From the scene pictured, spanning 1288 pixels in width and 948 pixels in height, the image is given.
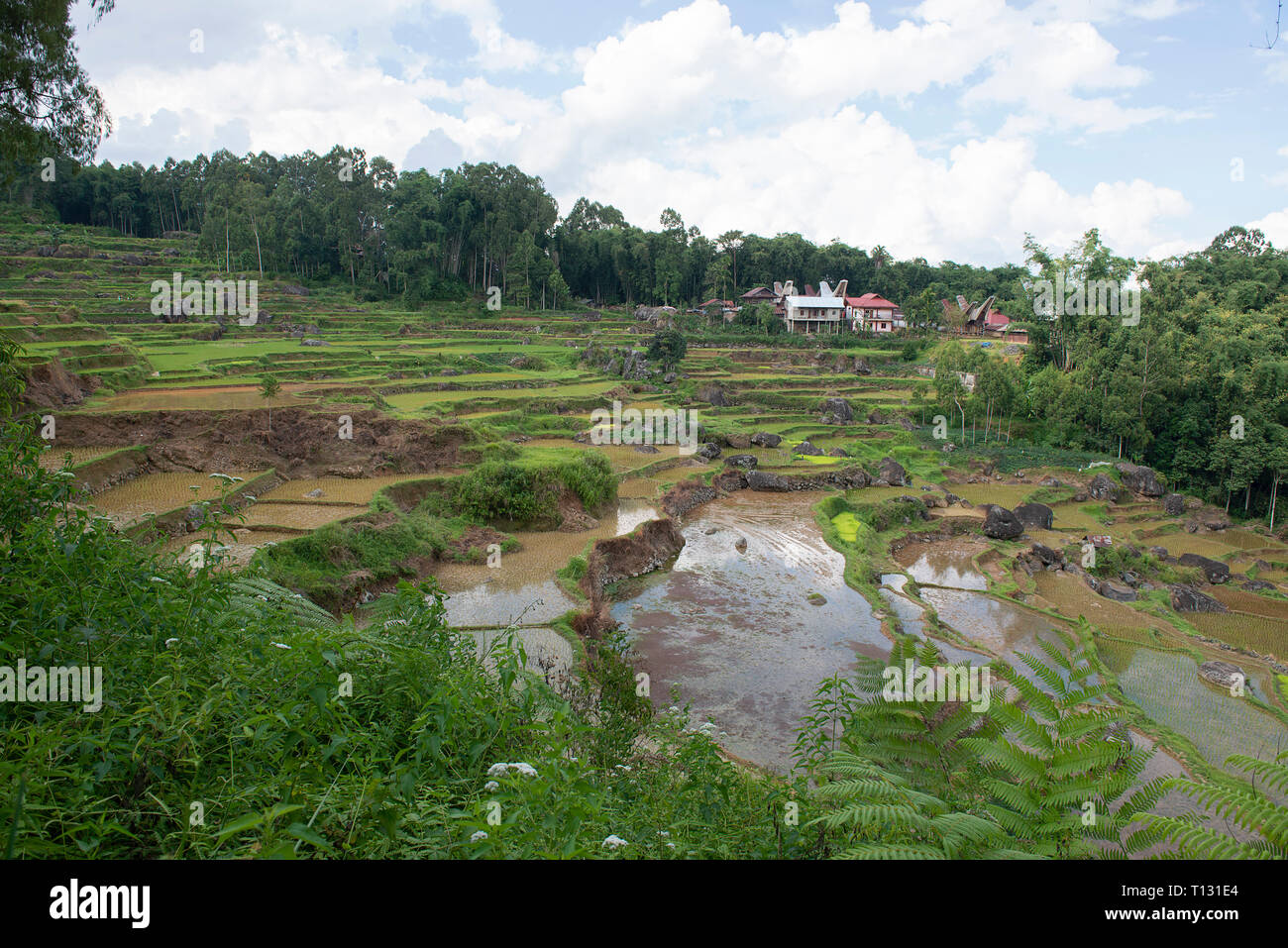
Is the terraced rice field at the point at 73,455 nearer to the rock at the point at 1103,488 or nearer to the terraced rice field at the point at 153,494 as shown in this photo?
the terraced rice field at the point at 153,494

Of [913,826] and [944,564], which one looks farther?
[944,564]

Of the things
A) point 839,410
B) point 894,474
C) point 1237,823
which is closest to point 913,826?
point 1237,823

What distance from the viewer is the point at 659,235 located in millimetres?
74375

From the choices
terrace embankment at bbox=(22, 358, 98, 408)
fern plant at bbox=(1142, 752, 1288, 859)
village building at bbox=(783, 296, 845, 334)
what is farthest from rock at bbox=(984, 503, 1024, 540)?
village building at bbox=(783, 296, 845, 334)

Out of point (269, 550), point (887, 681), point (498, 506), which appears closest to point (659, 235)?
point (498, 506)

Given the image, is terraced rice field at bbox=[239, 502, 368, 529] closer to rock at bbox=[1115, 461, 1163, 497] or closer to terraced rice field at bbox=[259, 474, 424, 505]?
terraced rice field at bbox=[259, 474, 424, 505]

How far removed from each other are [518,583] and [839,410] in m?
30.0

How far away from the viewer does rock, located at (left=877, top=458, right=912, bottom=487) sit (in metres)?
31.1

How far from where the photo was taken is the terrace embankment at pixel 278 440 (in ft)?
65.7

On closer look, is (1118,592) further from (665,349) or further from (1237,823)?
(665,349)

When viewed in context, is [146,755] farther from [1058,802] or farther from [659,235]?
[659,235]

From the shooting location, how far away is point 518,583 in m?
15.9

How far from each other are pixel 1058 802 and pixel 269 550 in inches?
501

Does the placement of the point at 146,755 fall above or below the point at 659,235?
below
